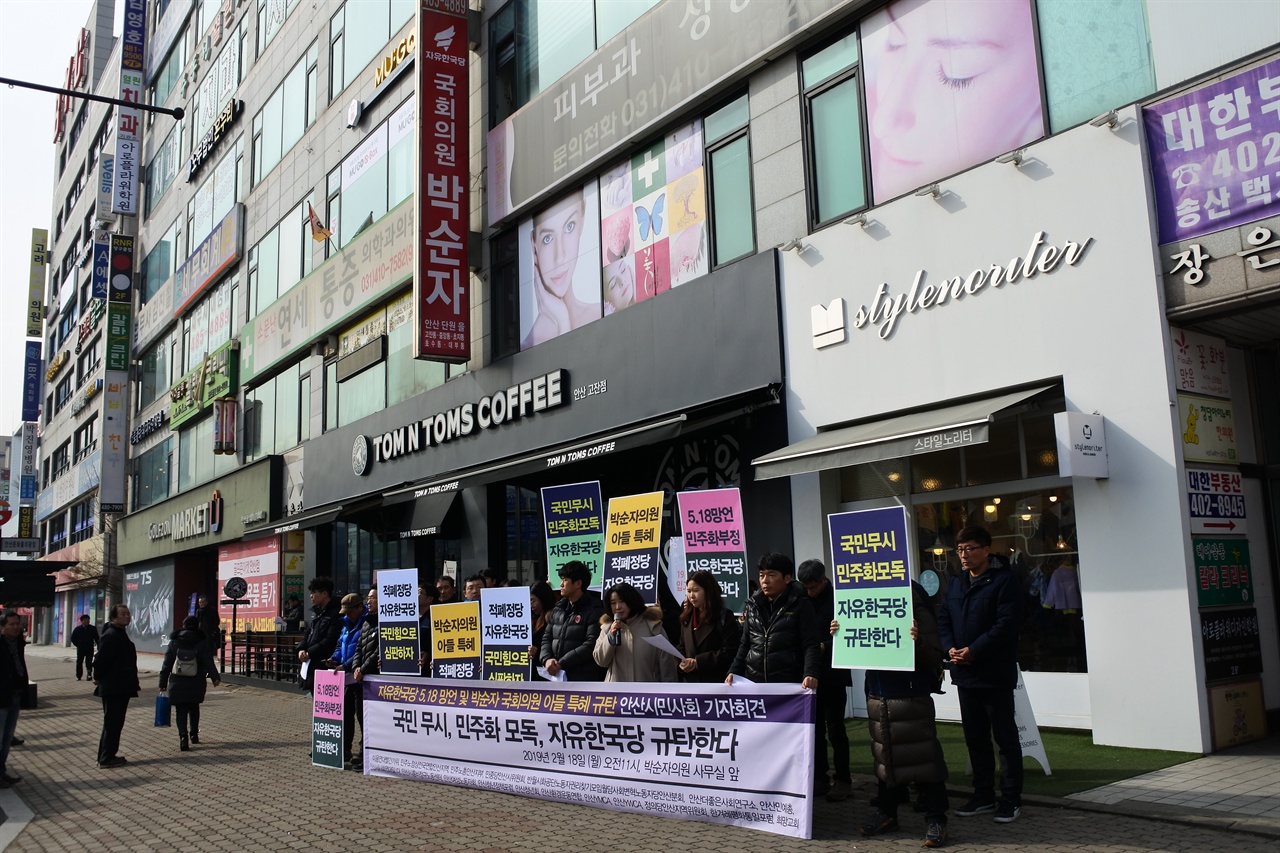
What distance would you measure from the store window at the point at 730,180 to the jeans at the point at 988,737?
7.49 meters

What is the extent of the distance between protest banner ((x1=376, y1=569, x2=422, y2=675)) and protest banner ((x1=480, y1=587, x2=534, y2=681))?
94cm

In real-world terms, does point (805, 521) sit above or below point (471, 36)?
below

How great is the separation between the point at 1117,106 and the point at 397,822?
836cm

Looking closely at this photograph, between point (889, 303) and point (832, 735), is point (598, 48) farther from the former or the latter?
point (832, 735)

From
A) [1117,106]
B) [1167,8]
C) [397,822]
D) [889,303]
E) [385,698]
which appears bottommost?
[397,822]

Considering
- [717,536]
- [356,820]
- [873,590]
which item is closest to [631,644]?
[717,536]

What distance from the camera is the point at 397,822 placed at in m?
7.74

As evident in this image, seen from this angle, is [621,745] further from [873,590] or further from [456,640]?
[456,640]

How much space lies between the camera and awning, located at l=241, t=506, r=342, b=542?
21375 millimetres

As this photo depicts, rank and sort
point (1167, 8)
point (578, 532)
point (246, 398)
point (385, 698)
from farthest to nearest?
point (246, 398) < point (578, 532) < point (385, 698) < point (1167, 8)

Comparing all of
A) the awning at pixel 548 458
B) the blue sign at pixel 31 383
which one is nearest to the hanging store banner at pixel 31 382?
the blue sign at pixel 31 383

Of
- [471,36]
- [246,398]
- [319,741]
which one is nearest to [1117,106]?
[319,741]

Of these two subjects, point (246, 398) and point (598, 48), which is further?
point (246, 398)

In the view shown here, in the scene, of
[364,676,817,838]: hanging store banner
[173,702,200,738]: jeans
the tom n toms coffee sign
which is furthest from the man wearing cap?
the tom n toms coffee sign
